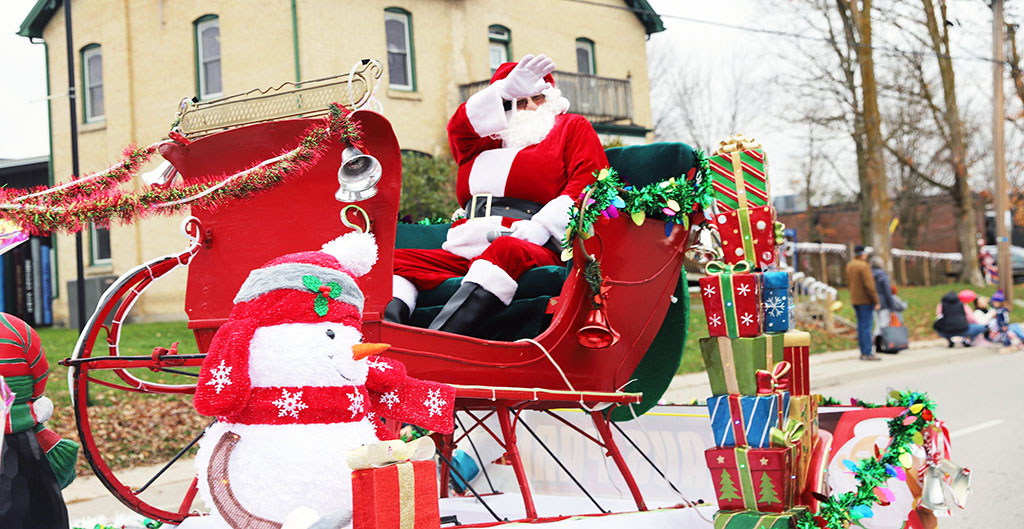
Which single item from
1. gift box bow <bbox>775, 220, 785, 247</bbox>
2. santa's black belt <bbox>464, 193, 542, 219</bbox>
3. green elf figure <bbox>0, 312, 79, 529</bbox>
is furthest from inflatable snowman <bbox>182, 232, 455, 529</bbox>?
gift box bow <bbox>775, 220, 785, 247</bbox>

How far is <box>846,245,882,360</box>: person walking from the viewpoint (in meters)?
14.0

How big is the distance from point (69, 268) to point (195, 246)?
1640 centimetres

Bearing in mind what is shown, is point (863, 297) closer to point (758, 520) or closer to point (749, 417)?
point (749, 417)

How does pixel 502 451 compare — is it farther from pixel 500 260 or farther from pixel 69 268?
pixel 69 268

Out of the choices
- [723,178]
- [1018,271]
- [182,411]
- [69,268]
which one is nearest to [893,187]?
[1018,271]

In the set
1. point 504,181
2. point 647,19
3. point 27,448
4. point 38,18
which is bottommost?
point 27,448

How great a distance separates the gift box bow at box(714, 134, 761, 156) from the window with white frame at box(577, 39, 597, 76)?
57.3 ft

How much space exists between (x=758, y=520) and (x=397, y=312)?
1423 mm

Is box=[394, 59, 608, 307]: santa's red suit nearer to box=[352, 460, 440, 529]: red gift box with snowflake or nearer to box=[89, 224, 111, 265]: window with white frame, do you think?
box=[352, 460, 440, 529]: red gift box with snowflake

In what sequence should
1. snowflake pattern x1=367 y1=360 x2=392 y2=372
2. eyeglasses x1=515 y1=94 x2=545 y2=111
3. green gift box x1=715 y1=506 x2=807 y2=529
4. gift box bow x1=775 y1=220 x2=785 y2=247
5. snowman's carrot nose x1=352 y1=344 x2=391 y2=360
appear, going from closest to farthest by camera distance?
snowman's carrot nose x1=352 y1=344 x2=391 y2=360 → snowflake pattern x1=367 y1=360 x2=392 y2=372 → green gift box x1=715 y1=506 x2=807 y2=529 → gift box bow x1=775 y1=220 x2=785 y2=247 → eyeglasses x1=515 y1=94 x2=545 y2=111

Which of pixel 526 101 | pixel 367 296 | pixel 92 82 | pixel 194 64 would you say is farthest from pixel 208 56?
pixel 367 296

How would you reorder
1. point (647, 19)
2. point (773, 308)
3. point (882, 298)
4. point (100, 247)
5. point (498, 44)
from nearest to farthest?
1. point (773, 308)
2. point (882, 298)
3. point (100, 247)
4. point (498, 44)
5. point (647, 19)

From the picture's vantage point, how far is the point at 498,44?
1900cm

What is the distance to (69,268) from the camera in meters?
17.5
